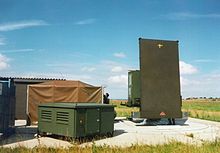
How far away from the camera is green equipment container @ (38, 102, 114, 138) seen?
1134 centimetres

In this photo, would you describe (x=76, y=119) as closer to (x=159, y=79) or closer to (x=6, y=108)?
(x=6, y=108)

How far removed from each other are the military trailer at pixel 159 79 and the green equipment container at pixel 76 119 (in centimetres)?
515

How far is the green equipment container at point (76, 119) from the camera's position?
1134 cm

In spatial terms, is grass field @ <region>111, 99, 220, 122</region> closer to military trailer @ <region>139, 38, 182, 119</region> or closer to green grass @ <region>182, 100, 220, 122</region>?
green grass @ <region>182, 100, 220, 122</region>

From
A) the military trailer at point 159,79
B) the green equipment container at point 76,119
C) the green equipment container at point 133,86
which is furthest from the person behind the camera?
the green equipment container at point 133,86

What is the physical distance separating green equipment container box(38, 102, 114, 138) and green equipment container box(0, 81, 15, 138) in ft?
4.26

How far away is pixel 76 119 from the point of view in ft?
37.0

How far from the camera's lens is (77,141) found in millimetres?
11336

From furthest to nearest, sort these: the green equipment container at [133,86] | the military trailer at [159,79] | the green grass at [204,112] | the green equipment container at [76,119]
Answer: the green grass at [204,112], the green equipment container at [133,86], the military trailer at [159,79], the green equipment container at [76,119]

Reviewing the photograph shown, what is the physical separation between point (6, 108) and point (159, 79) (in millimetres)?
9034

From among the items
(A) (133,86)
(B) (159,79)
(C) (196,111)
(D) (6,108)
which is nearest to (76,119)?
(D) (6,108)

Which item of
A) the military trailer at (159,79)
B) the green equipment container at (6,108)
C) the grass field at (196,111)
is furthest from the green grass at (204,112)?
the green equipment container at (6,108)

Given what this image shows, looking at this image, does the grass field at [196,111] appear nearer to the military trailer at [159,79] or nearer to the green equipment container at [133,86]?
the military trailer at [159,79]

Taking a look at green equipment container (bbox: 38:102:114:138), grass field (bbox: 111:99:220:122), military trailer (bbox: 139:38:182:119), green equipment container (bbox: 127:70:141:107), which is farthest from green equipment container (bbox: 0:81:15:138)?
green equipment container (bbox: 127:70:141:107)
